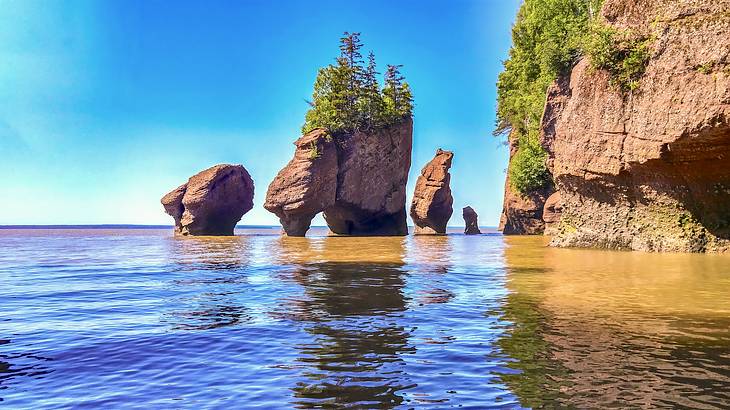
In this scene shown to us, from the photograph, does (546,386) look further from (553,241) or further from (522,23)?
(522,23)

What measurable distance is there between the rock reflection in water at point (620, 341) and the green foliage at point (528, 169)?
34698mm

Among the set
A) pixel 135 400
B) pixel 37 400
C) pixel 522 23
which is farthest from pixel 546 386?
pixel 522 23

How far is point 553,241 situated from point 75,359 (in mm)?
26393

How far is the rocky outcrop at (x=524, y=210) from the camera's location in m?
51.0

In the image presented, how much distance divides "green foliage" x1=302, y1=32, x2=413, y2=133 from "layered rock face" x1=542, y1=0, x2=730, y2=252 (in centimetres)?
2808

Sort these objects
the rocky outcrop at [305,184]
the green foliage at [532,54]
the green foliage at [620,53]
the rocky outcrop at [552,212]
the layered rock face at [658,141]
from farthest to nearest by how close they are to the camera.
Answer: the rocky outcrop at [305,184] → the rocky outcrop at [552,212] → the green foliage at [532,54] → the green foliage at [620,53] → the layered rock face at [658,141]

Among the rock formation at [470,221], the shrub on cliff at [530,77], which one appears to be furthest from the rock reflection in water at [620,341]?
the rock formation at [470,221]

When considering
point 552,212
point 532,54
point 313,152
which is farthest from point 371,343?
point 532,54

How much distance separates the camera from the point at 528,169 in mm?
48344

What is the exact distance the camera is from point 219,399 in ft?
15.9

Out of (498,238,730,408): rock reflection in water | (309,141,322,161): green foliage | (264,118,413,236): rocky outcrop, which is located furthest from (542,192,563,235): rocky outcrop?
(498,238,730,408): rock reflection in water

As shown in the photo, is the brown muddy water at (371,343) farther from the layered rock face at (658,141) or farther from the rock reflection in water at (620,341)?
the layered rock face at (658,141)

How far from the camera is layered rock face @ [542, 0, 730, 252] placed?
20000mm

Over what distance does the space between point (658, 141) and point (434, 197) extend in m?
36.0
